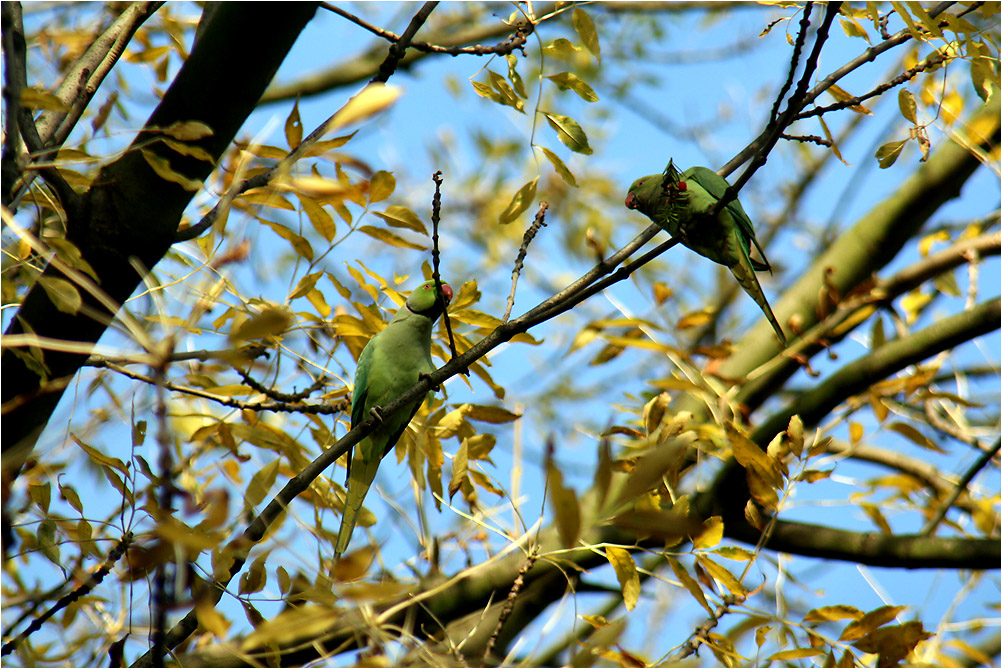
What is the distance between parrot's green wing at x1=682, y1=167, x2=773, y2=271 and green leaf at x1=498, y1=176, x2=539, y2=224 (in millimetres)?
883

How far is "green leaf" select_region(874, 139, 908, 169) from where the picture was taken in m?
2.11

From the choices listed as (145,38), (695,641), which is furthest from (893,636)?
(145,38)

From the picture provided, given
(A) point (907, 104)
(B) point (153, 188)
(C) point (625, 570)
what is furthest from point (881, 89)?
(B) point (153, 188)

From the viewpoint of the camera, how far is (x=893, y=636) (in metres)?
1.78

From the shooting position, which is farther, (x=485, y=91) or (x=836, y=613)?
(x=485, y=91)

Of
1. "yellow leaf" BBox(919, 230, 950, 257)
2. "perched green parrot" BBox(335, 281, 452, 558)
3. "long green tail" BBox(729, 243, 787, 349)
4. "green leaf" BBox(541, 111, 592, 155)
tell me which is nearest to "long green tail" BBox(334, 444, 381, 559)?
"perched green parrot" BBox(335, 281, 452, 558)

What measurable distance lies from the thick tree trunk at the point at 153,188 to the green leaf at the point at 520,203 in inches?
28.9

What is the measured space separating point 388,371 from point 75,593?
1309 mm

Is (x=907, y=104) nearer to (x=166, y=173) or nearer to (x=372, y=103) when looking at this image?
(x=372, y=103)

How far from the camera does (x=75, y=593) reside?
1773mm

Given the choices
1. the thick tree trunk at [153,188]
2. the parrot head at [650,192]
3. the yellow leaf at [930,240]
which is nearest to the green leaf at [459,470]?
the thick tree trunk at [153,188]

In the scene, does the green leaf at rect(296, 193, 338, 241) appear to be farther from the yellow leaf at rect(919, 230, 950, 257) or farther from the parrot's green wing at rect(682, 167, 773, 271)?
the yellow leaf at rect(919, 230, 950, 257)

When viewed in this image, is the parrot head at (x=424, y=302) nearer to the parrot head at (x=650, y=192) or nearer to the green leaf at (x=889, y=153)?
the parrot head at (x=650, y=192)

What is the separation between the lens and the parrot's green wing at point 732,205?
2.81 m
